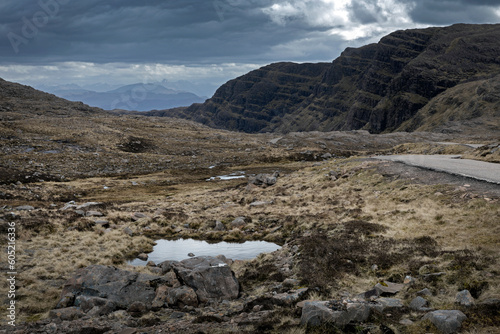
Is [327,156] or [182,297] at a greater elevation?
[327,156]

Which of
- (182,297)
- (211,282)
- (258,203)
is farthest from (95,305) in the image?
(258,203)

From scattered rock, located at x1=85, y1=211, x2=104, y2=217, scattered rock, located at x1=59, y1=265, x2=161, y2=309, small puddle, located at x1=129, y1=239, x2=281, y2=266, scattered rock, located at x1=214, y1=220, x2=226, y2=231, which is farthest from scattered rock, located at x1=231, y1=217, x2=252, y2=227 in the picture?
scattered rock, located at x1=59, y1=265, x2=161, y2=309

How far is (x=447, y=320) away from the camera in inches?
337

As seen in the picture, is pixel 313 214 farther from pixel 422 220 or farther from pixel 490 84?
pixel 490 84

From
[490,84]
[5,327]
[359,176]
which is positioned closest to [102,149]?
[359,176]

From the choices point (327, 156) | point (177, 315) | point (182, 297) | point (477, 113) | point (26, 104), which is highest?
point (26, 104)

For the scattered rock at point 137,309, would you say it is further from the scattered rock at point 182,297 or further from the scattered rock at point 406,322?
the scattered rock at point 406,322

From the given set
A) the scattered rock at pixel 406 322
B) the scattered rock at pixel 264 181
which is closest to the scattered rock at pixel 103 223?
the scattered rock at pixel 264 181

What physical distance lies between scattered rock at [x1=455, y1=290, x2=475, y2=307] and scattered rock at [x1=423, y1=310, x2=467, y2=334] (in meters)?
1.26

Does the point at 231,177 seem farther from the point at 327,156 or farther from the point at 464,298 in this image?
the point at 464,298

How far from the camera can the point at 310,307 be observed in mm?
9992

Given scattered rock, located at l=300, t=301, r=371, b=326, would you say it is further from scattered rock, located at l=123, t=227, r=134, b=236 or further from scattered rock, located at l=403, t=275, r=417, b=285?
scattered rock, located at l=123, t=227, r=134, b=236

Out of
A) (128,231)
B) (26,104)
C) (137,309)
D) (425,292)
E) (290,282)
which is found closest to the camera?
(425,292)

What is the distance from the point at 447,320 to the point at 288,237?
1658cm
